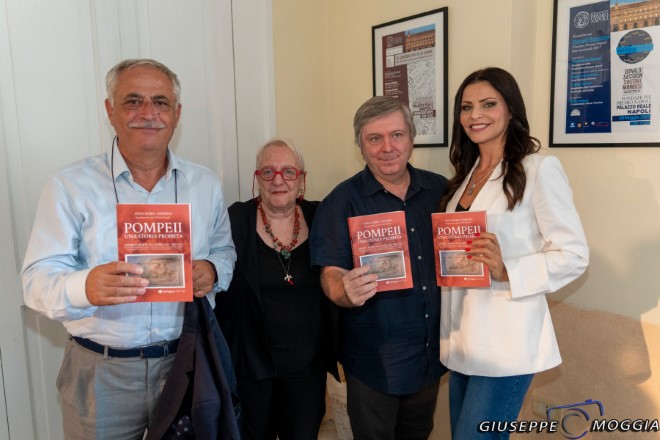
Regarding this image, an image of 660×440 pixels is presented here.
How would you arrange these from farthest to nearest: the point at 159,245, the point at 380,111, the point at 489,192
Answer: the point at 380,111 → the point at 489,192 → the point at 159,245

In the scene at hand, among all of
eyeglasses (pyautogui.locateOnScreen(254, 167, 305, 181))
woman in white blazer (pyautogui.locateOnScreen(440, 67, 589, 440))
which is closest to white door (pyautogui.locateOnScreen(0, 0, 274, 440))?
eyeglasses (pyautogui.locateOnScreen(254, 167, 305, 181))

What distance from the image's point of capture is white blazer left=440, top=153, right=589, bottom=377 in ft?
4.89

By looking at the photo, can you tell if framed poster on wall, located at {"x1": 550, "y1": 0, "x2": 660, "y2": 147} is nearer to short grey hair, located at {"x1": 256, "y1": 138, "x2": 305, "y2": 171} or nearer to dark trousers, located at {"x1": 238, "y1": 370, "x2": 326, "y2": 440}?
short grey hair, located at {"x1": 256, "y1": 138, "x2": 305, "y2": 171}

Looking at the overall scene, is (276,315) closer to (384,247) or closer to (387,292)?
(387,292)

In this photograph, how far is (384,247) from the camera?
160cm

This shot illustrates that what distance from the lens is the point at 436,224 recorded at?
62.4 inches

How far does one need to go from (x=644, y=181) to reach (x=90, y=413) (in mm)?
2161

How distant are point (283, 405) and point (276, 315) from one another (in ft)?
1.30

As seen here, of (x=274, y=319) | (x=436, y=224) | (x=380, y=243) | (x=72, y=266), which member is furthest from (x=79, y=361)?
(x=436, y=224)

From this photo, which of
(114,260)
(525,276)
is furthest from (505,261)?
(114,260)

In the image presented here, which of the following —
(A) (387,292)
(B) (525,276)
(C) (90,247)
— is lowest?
(A) (387,292)

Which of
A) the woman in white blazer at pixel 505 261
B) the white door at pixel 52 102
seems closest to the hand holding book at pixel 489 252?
the woman in white blazer at pixel 505 261

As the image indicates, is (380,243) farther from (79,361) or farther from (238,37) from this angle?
(238,37)

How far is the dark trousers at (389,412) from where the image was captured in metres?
1.82
